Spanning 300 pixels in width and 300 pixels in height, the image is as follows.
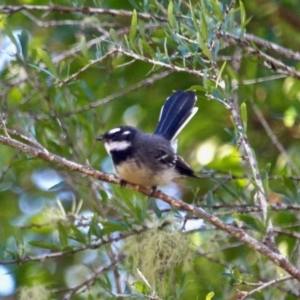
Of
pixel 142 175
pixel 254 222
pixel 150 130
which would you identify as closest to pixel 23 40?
pixel 142 175

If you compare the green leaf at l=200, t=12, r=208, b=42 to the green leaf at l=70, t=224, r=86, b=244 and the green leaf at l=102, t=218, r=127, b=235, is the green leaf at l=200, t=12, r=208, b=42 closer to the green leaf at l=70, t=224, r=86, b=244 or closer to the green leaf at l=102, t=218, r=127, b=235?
the green leaf at l=102, t=218, r=127, b=235

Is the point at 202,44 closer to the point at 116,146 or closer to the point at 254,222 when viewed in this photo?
the point at 254,222

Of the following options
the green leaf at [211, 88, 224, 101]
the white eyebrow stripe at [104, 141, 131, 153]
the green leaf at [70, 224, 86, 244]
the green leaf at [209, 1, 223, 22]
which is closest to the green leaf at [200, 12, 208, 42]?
the green leaf at [209, 1, 223, 22]

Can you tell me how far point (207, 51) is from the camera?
335 cm

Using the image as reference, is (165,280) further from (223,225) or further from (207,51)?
(207,51)

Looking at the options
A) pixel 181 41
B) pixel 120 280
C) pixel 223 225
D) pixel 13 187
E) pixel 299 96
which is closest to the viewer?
pixel 223 225

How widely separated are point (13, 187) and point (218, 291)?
196cm

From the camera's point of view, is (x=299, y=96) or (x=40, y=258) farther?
(x=299, y=96)

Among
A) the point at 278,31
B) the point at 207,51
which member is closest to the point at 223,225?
the point at 207,51

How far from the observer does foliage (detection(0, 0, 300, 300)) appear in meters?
3.56

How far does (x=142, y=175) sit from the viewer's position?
461 centimetres

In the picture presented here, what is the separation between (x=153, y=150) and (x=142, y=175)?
0.28 m

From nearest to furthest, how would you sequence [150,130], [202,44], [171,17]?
1. [202,44]
2. [171,17]
3. [150,130]

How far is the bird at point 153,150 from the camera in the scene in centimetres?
460
